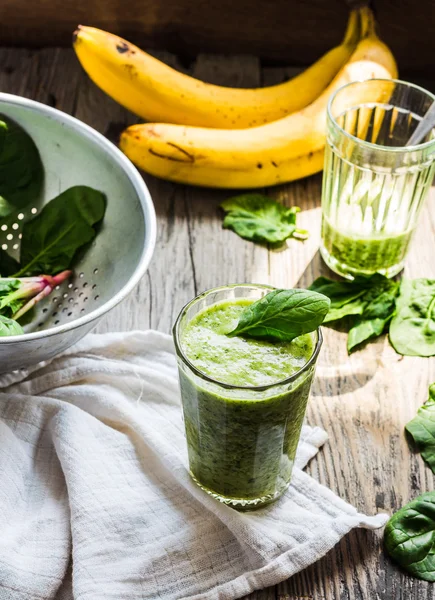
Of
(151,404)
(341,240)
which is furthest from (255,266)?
(151,404)

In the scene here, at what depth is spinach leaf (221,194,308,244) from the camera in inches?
72.9

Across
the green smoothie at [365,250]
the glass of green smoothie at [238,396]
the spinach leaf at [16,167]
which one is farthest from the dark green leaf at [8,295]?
the green smoothie at [365,250]

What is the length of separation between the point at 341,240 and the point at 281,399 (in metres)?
0.63

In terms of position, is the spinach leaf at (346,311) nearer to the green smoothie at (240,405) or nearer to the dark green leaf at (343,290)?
the dark green leaf at (343,290)

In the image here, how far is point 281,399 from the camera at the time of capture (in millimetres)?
1192

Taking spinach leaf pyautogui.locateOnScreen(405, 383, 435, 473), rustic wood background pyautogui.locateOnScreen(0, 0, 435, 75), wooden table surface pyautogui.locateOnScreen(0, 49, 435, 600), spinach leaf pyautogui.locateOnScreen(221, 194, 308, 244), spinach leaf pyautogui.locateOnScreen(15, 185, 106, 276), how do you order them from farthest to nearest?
rustic wood background pyautogui.locateOnScreen(0, 0, 435, 75) → spinach leaf pyautogui.locateOnScreen(221, 194, 308, 244) → spinach leaf pyautogui.locateOnScreen(15, 185, 106, 276) → spinach leaf pyautogui.locateOnScreen(405, 383, 435, 473) → wooden table surface pyautogui.locateOnScreen(0, 49, 435, 600)

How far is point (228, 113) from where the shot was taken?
203 centimetres

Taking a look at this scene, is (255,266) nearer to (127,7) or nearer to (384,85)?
(384,85)

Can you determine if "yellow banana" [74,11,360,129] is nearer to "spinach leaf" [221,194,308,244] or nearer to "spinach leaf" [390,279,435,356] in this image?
"spinach leaf" [221,194,308,244]

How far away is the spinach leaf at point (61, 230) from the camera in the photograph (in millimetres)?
1603

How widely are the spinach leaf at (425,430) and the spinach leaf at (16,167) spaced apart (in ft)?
2.78

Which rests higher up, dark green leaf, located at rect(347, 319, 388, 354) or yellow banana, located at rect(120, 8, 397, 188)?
yellow banana, located at rect(120, 8, 397, 188)

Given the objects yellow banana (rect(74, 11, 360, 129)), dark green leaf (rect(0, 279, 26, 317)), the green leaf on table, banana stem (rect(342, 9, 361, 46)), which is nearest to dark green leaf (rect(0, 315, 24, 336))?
dark green leaf (rect(0, 279, 26, 317))

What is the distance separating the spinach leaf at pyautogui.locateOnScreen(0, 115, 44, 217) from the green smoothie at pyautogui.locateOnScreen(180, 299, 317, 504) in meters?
0.56
